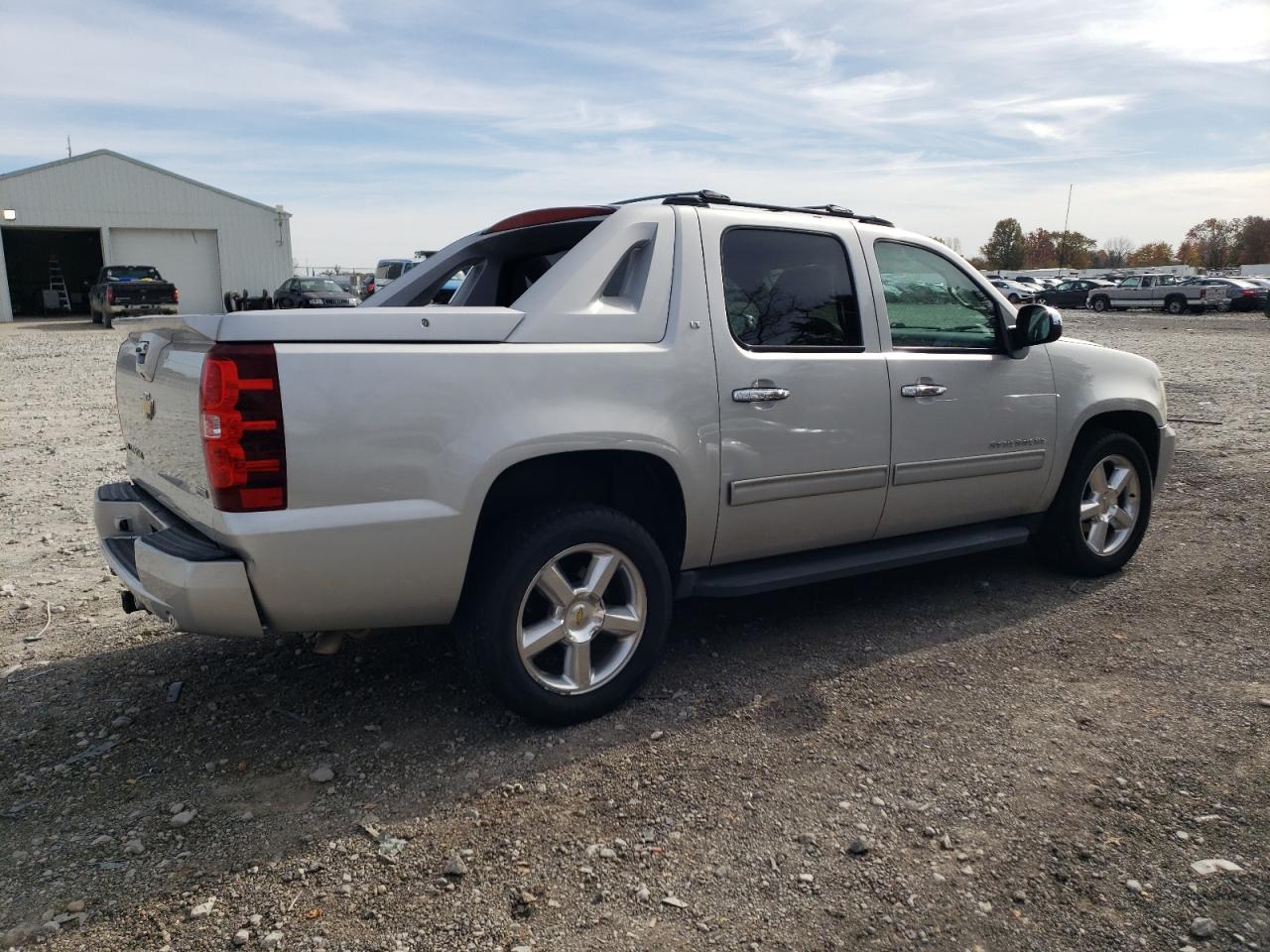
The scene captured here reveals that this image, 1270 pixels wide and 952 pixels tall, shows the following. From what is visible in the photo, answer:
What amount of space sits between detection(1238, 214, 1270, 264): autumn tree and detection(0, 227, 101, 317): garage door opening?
102574 mm

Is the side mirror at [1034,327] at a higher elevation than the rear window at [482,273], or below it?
below

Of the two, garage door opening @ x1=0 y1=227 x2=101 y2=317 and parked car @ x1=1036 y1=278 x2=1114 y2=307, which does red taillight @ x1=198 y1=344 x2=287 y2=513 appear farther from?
parked car @ x1=1036 y1=278 x2=1114 y2=307

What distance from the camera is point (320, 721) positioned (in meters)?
3.71

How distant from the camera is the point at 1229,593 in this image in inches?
200

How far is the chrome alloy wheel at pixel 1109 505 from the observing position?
526 centimetres

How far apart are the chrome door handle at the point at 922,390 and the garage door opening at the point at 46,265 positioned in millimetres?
40717

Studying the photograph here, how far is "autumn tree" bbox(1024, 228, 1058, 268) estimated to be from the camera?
416 ft

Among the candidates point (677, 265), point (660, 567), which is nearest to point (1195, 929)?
point (660, 567)

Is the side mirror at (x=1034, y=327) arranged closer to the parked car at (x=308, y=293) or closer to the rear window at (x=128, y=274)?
the parked car at (x=308, y=293)

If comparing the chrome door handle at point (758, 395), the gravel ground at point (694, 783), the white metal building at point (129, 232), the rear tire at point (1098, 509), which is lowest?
the gravel ground at point (694, 783)

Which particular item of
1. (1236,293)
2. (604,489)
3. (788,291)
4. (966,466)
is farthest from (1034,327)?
(1236,293)

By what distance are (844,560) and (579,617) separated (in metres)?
1.36

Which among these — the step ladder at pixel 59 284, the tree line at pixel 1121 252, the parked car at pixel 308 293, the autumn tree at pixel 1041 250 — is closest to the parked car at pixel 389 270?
the parked car at pixel 308 293

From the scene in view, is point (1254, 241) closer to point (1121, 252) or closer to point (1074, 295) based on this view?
point (1121, 252)
